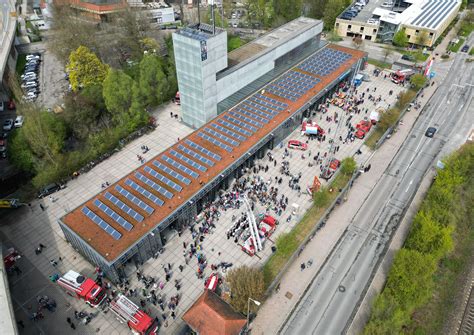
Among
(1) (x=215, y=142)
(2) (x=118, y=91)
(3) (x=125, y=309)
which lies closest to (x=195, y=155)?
(1) (x=215, y=142)

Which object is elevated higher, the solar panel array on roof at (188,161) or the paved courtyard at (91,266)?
the solar panel array on roof at (188,161)

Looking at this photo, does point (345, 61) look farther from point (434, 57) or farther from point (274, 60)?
point (434, 57)

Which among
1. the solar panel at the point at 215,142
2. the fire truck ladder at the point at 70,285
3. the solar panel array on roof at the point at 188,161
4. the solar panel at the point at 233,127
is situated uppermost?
the solar panel at the point at 233,127

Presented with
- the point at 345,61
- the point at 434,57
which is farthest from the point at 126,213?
the point at 434,57

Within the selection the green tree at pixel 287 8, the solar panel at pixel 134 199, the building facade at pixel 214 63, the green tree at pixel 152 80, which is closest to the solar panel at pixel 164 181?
the solar panel at pixel 134 199

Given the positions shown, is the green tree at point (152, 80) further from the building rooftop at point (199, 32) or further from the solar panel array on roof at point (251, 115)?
the solar panel array on roof at point (251, 115)

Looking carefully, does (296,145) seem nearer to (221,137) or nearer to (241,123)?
(241,123)

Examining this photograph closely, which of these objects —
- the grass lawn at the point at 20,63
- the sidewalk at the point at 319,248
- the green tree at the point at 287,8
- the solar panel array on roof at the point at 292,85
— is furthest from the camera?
the green tree at the point at 287,8
